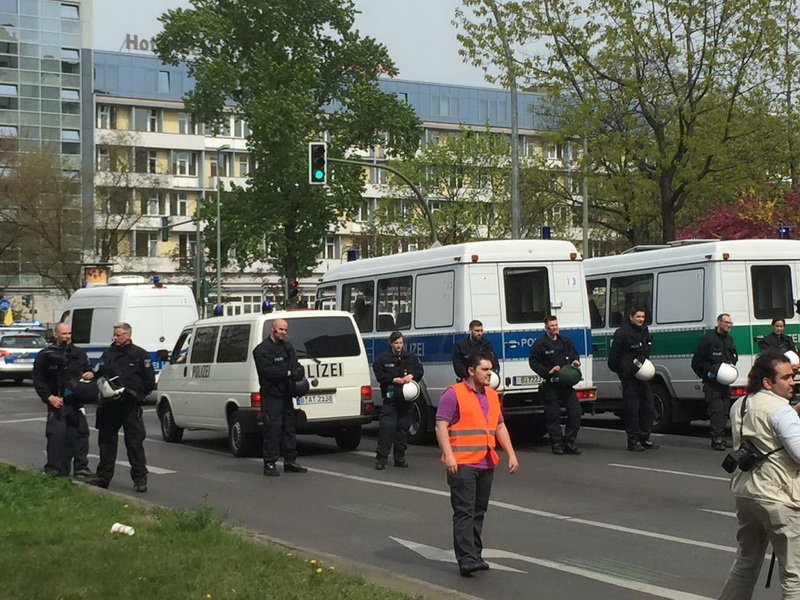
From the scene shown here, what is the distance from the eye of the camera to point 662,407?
19406 mm

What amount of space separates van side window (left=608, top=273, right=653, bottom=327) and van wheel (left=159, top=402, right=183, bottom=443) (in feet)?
23.6

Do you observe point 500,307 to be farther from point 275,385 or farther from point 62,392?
point 62,392

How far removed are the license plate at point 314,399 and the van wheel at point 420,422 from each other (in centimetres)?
187

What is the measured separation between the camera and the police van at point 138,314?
2834 centimetres

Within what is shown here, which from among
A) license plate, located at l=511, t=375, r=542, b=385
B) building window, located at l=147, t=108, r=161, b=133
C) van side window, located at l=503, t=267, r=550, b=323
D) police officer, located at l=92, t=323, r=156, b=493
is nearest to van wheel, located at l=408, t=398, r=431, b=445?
license plate, located at l=511, t=375, r=542, b=385

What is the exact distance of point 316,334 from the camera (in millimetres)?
16938

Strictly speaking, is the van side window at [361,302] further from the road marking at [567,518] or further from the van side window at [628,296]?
the road marking at [567,518]

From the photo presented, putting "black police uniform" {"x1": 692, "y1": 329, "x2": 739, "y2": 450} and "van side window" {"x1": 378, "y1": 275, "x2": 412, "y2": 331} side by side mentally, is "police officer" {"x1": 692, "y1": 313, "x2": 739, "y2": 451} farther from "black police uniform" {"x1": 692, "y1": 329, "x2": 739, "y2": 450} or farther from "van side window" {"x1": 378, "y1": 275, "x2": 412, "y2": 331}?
"van side window" {"x1": 378, "y1": 275, "x2": 412, "y2": 331}

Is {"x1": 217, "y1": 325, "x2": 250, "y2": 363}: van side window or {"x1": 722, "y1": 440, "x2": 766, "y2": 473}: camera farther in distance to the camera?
{"x1": 217, "y1": 325, "x2": 250, "y2": 363}: van side window

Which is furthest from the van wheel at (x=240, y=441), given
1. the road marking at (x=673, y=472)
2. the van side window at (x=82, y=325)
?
the van side window at (x=82, y=325)

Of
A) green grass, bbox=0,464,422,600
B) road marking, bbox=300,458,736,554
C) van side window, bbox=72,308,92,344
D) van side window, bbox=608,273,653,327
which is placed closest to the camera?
green grass, bbox=0,464,422,600

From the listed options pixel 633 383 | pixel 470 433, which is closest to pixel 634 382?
pixel 633 383

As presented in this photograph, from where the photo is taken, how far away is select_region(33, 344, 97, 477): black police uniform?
1372 centimetres

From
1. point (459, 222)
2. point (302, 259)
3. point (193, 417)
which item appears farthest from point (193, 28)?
point (193, 417)
